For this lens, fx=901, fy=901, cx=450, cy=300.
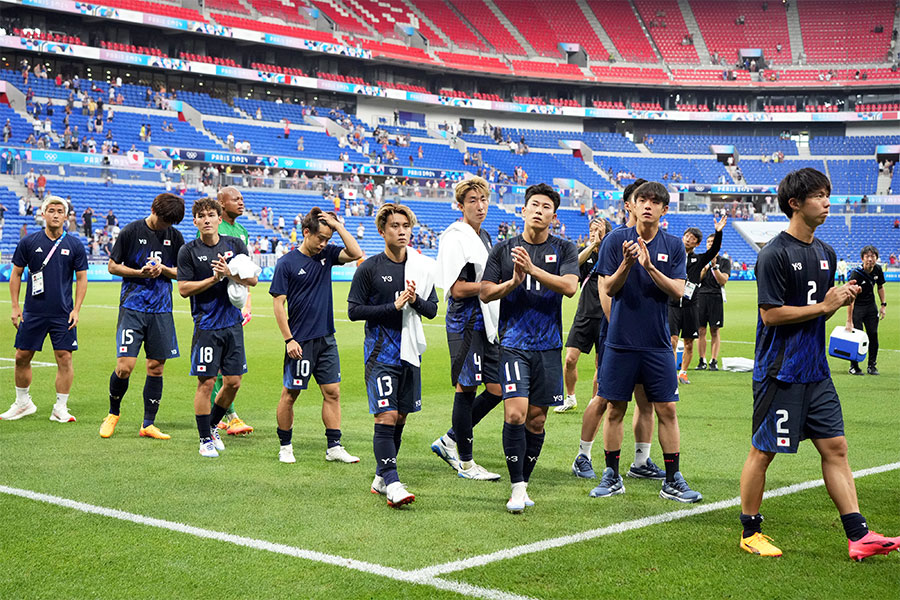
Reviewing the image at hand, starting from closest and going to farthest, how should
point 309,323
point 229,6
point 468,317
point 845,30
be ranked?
point 468,317
point 309,323
point 229,6
point 845,30

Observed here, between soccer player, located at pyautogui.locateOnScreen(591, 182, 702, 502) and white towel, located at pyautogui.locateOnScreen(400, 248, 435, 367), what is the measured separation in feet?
4.20

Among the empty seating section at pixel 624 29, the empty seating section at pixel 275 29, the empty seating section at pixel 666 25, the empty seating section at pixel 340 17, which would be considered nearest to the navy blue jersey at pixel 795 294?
the empty seating section at pixel 275 29

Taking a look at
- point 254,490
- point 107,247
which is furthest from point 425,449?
point 107,247

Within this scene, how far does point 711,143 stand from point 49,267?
6951 cm

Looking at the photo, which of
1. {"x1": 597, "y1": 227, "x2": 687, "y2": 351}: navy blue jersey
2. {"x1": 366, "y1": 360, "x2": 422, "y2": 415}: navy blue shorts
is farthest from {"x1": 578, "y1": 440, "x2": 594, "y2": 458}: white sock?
{"x1": 366, "y1": 360, "x2": 422, "y2": 415}: navy blue shorts

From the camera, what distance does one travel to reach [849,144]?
71438 mm

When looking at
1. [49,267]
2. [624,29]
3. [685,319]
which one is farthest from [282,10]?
Result: [49,267]

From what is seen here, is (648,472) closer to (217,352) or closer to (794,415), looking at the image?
(794,415)

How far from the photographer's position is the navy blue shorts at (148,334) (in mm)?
8734

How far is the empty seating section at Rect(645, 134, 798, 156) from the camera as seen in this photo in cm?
7194

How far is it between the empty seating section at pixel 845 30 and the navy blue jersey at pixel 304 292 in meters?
Answer: 75.0

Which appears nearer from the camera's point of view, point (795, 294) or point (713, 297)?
point (795, 294)

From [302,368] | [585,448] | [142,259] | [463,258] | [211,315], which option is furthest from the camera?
[142,259]

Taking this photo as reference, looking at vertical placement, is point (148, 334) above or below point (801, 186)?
below
